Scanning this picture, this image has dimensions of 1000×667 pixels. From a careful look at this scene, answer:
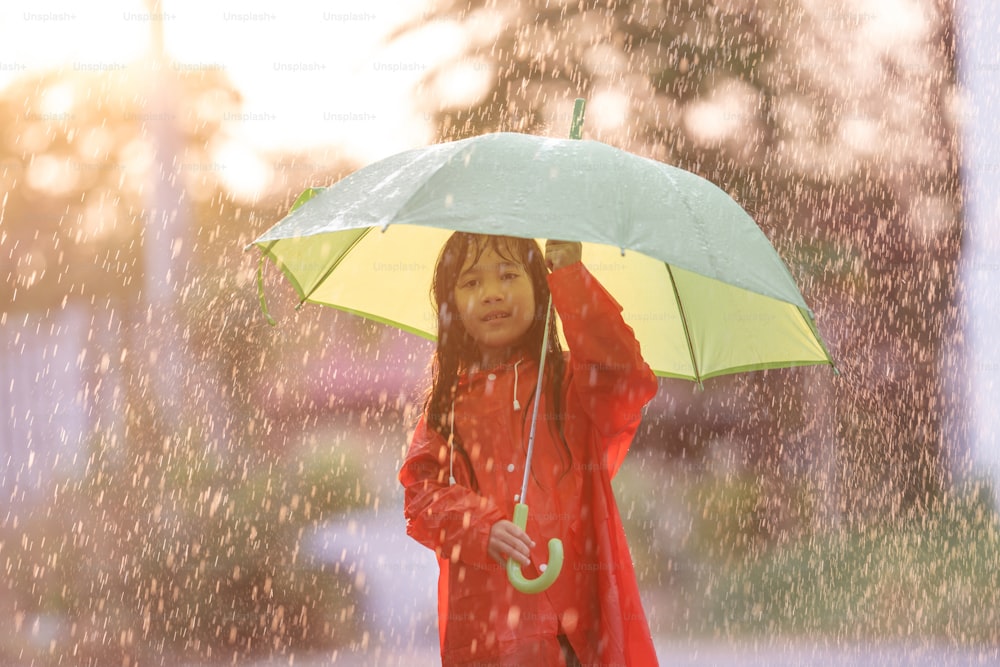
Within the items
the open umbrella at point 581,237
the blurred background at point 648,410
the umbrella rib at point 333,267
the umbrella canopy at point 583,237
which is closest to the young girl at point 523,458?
the open umbrella at point 581,237

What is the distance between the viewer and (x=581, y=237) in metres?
2.21

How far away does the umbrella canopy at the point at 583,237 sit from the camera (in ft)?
7.63

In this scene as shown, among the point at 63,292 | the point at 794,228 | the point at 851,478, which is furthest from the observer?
the point at 63,292

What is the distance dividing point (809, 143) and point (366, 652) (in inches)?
170

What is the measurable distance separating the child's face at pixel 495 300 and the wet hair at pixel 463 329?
2 centimetres

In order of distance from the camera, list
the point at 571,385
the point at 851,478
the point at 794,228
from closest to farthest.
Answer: the point at 571,385 < the point at 794,228 < the point at 851,478

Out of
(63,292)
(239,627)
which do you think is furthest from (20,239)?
(239,627)

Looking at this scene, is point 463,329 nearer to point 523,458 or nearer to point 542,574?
point 523,458

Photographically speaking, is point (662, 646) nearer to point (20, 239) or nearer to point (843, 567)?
point (843, 567)

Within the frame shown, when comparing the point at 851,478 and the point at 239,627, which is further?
the point at 851,478

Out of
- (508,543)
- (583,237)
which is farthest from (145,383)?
(583,237)

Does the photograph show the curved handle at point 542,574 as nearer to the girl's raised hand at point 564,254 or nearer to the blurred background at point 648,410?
the girl's raised hand at point 564,254

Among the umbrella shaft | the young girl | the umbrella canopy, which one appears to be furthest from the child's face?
the umbrella canopy

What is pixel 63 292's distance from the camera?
8781 millimetres
